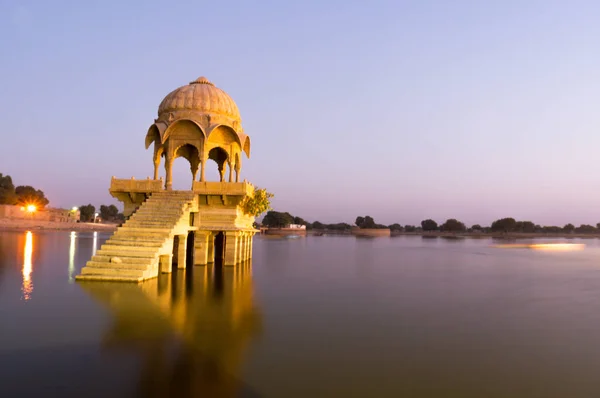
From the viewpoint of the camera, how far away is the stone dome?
2500cm

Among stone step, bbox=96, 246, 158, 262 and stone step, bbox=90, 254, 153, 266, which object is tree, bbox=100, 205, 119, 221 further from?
stone step, bbox=90, 254, 153, 266

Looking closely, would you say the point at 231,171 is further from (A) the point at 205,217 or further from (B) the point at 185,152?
(B) the point at 185,152

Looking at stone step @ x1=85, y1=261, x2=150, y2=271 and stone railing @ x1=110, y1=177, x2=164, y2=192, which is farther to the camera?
stone railing @ x1=110, y1=177, x2=164, y2=192

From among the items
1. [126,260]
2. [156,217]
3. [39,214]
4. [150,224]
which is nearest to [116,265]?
[126,260]

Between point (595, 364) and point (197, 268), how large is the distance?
17.6m

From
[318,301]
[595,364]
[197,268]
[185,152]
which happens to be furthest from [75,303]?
[185,152]

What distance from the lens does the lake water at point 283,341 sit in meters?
7.03

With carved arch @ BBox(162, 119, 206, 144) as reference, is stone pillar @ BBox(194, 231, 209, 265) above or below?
below

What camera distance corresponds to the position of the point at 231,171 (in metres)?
26.0

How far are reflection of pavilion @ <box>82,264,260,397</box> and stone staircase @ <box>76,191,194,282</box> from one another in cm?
78

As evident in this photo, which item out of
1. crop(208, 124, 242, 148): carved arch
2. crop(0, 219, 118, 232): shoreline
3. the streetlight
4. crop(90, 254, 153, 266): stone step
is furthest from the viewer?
the streetlight

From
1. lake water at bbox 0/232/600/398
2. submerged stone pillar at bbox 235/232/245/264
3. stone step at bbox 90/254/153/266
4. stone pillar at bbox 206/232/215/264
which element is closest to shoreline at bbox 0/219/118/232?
submerged stone pillar at bbox 235/232/245/264

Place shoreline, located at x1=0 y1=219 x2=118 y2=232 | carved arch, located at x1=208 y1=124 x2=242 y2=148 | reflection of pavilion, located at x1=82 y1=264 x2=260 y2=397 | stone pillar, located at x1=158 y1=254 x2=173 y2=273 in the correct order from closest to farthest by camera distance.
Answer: reflection of pavilion, located at x1=82 y1=264 x2=260 y2=397 → stone pillar, located at x1=158 y1=254 x2=173 y2=273 → carved arch, located at x1=208 y1=124 x2=242 y2=148 → shoreline, located at x1=0 y1=219 x2=118 y2=232

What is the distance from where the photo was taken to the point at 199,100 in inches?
986
